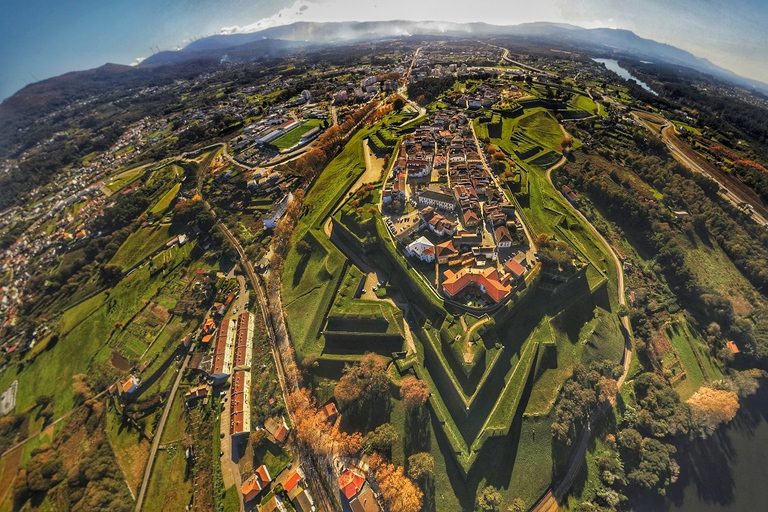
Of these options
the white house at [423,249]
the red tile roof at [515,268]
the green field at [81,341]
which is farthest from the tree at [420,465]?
the green field at [81,341]

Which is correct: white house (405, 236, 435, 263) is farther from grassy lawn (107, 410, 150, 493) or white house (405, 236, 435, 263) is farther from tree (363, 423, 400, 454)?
grassy lawn (107, 410, 150, 493)

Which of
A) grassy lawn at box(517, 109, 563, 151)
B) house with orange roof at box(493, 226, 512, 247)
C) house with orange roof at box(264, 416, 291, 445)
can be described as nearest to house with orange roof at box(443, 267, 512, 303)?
house with orange roof at box(493, 226, 512, 247)

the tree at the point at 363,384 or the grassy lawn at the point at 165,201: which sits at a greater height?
the grassy lawn at the point at 165,201

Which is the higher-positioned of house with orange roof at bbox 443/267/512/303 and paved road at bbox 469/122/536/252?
paved road at bbox 469/122/536/252

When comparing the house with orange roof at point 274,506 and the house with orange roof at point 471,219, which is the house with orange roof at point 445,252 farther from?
the house with orange roof at point 274,506

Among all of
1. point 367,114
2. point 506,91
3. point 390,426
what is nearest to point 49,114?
point 367,114

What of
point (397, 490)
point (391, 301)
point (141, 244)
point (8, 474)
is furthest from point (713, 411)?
point (141, 244)

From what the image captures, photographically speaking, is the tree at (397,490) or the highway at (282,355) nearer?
the tree at (397,490)
